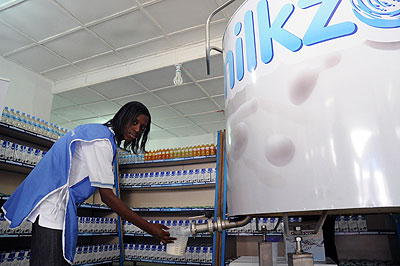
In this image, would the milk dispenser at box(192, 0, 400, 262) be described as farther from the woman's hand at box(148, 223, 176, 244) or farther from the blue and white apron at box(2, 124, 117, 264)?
the blue and white apron at box(2, 124, 117, 264)

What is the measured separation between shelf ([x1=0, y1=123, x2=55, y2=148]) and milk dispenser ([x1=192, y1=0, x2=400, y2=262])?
3187 mm

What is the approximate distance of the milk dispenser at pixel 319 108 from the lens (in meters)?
0.73

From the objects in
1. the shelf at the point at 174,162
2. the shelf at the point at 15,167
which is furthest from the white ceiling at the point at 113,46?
the shelf at the point at 15,167

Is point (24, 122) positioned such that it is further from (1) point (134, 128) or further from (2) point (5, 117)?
(1) point (134, 128)

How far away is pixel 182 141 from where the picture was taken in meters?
8.57

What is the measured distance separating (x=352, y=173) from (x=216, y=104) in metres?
5.55

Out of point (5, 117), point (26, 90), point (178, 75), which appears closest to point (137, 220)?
point (5, 117)

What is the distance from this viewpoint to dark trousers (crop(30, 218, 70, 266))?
4.40 feet

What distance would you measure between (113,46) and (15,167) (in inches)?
88.4

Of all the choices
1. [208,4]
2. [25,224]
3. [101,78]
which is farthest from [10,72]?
[208,4]

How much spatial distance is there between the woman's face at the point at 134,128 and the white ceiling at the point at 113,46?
94.2 inches

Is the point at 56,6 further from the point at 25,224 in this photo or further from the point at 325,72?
the point at 325,72

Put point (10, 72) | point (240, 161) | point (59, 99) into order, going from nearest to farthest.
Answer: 1. point (240, 161)
2. point (10, 72)
3. point (59, 99)

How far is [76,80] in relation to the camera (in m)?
5.33
